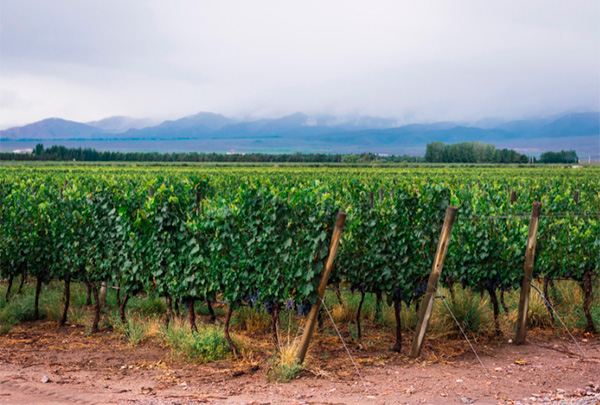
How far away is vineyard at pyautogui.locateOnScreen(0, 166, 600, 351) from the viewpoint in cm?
834

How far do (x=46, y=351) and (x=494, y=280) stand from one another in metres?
7.53

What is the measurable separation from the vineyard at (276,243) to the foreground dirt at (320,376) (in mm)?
801

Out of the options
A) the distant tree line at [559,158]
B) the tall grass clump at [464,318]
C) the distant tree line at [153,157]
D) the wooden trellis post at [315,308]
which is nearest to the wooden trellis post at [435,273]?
the tall grass clump at [464,318]

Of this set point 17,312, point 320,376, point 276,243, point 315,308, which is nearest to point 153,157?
point 17,312

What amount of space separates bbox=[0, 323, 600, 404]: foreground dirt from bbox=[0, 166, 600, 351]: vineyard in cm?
80

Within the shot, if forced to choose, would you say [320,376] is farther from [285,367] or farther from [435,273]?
[435,273]

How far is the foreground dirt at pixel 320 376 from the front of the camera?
712cm

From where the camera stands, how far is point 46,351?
9.20 metres

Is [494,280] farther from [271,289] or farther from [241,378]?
[241,378]

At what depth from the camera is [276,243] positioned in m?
8.34

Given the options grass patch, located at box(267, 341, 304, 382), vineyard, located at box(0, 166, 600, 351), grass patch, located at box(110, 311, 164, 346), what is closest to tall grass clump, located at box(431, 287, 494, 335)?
vineyard, located at box(0, 166, 600, 351)

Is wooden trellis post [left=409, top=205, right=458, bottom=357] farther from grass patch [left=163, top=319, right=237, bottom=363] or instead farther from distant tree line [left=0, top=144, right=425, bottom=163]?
distant tree line [left=0, top=144, right=425, bottom=163]

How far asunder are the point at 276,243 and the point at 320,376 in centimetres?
193

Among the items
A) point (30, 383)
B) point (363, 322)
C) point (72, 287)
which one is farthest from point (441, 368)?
point (72, 287)
